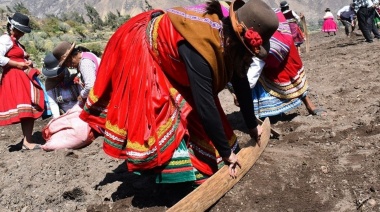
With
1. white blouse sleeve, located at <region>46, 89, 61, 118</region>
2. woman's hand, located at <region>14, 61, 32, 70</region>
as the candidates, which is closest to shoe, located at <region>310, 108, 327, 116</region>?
white blouse sleeve, located at <region>46, 89, 61, 118</region>

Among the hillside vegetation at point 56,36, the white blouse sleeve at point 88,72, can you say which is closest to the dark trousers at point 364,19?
the hillside vegetation at point 56,36

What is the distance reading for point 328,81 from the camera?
19.8 feet

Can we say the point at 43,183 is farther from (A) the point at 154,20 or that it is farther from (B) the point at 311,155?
(B) the point at 311,155

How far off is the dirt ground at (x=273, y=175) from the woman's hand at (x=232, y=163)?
0.26m

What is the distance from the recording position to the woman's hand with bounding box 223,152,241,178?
2467 mm

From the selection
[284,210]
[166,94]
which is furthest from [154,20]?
[284,210]

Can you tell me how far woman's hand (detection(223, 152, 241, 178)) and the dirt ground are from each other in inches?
10.4

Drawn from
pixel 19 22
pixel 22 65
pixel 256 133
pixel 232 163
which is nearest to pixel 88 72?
pixel 22 65

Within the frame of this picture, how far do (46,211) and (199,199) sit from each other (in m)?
1.35

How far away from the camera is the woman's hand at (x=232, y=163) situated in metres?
2.47

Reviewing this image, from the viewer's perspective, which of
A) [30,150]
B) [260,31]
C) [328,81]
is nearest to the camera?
[260,31]

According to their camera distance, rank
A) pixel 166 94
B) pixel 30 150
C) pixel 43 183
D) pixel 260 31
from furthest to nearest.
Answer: pixel 30 150 < pixel 43 183 < pixel 166 94 < pixel 260 31

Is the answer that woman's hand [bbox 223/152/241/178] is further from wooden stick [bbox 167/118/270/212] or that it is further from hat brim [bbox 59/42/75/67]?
hat brim [bbox 59/42/75/67]

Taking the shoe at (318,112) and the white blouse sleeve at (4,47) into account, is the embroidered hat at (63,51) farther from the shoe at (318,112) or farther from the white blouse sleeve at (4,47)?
the shoe at (318,112)
